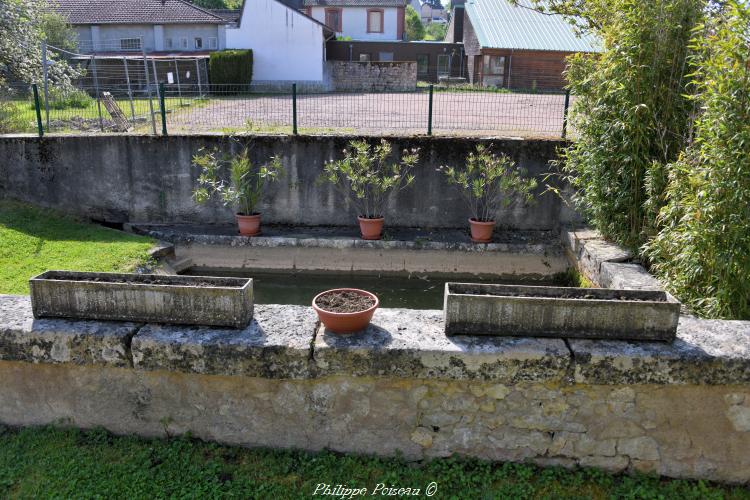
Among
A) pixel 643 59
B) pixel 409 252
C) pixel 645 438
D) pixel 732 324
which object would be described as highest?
pixel 643 59

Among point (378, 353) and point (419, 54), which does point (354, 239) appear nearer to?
point (378, 353)

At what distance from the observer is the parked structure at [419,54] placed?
100 ft

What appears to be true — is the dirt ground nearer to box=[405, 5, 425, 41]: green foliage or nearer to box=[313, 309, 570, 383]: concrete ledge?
box=[313, 309, 570, 383]: concrete ledge

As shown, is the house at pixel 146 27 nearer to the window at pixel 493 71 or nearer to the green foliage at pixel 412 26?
the window at pixel 493 71

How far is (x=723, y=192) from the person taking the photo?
14.8 feet

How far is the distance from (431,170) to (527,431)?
263 inches

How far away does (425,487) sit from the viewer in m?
3.07

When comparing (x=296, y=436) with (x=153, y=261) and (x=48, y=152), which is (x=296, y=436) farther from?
(x=48, y=152)

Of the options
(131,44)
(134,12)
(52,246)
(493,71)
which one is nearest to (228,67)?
(131,44)

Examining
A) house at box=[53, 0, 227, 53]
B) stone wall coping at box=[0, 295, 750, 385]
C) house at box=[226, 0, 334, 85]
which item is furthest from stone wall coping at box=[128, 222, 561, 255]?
house at box=[53, 0, 227, 53]

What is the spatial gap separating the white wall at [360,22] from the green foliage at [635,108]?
32.8 m

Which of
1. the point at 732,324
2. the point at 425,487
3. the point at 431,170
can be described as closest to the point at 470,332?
the point at 425,487

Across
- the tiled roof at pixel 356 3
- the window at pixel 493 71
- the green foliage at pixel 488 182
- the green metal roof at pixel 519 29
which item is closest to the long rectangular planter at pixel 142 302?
the green foliage at pixel 488 182

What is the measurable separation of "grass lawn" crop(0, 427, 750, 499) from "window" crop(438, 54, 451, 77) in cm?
2963
